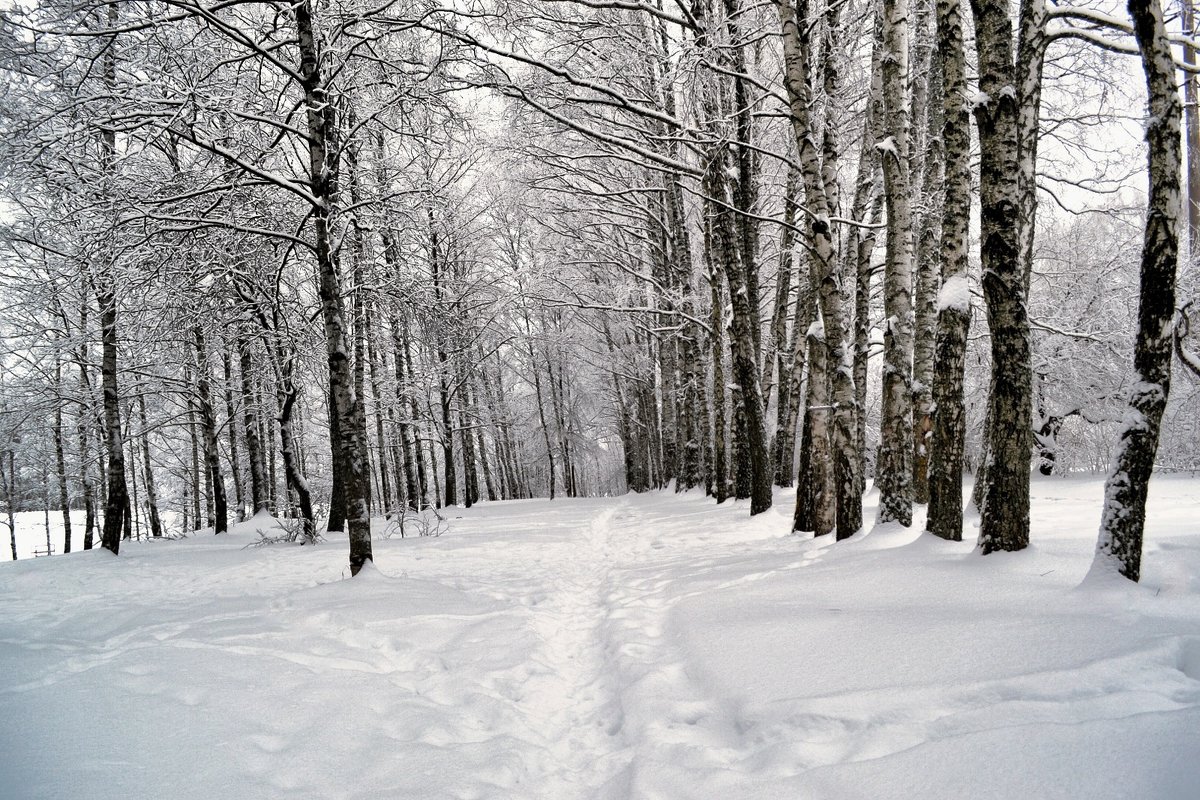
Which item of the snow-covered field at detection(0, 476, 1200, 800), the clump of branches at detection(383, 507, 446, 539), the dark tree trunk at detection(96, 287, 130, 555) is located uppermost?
the dark tree trunk at detection(96, 287, 130, 555)

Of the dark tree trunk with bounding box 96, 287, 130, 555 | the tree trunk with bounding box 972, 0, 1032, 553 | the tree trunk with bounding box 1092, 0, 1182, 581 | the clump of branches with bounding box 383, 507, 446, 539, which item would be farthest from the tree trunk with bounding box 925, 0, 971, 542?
the dark tree trunk with bounding box 96, 287, 130, 555

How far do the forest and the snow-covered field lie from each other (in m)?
0.87

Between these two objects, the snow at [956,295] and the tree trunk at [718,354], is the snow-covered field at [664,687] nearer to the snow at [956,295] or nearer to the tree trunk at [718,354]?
the snow at [956,295]

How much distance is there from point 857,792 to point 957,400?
→ 3900 mm

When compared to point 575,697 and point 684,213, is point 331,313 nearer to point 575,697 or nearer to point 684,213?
point 575,697

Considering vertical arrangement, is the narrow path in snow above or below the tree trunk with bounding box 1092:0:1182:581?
below

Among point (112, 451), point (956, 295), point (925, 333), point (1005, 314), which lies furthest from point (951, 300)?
point (112, 451)

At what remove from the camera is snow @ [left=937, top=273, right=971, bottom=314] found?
4.61m

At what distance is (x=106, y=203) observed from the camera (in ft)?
19.7

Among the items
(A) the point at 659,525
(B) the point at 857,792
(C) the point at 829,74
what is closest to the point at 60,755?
(B) the point at 857,792

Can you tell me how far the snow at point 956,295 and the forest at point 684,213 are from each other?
0.02m

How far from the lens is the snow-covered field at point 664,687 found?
1.99 meters

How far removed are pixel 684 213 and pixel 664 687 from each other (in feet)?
41.0

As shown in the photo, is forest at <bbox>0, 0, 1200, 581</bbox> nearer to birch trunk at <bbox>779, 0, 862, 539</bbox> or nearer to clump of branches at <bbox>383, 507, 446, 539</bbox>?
birch trunk at <bbox>779, 0, 862, 539</bbox>
